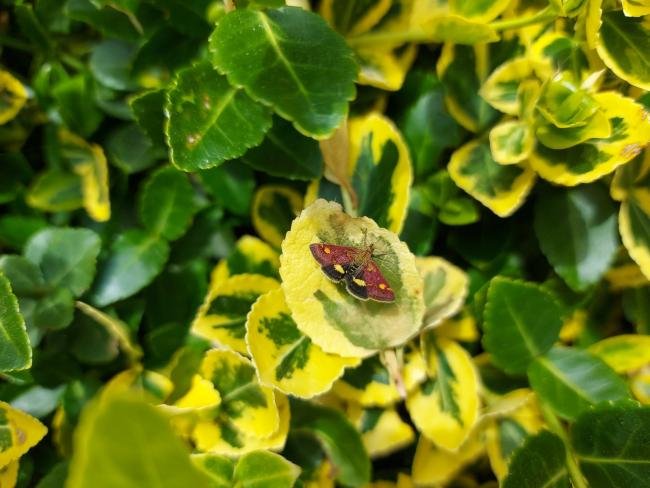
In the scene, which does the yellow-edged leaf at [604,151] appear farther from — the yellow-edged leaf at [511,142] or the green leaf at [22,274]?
the green leaf at [22,274]

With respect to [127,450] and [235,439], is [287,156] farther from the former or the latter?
[127,450]

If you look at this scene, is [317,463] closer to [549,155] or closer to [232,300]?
[232,300]

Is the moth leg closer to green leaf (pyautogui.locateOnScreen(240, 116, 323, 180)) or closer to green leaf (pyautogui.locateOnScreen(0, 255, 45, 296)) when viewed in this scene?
green leaf (pyautogui.locateOnScreen(240, 116, 323, 180))

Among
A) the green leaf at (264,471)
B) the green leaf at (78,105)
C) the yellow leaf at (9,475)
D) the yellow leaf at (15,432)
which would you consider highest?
the green leaf at (78,105)

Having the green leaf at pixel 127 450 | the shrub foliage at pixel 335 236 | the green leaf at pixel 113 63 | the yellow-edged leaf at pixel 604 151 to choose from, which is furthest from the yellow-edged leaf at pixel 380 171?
the green leaf at pixel 127 450

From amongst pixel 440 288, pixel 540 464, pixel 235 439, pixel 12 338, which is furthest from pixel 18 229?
pixel 540 464
